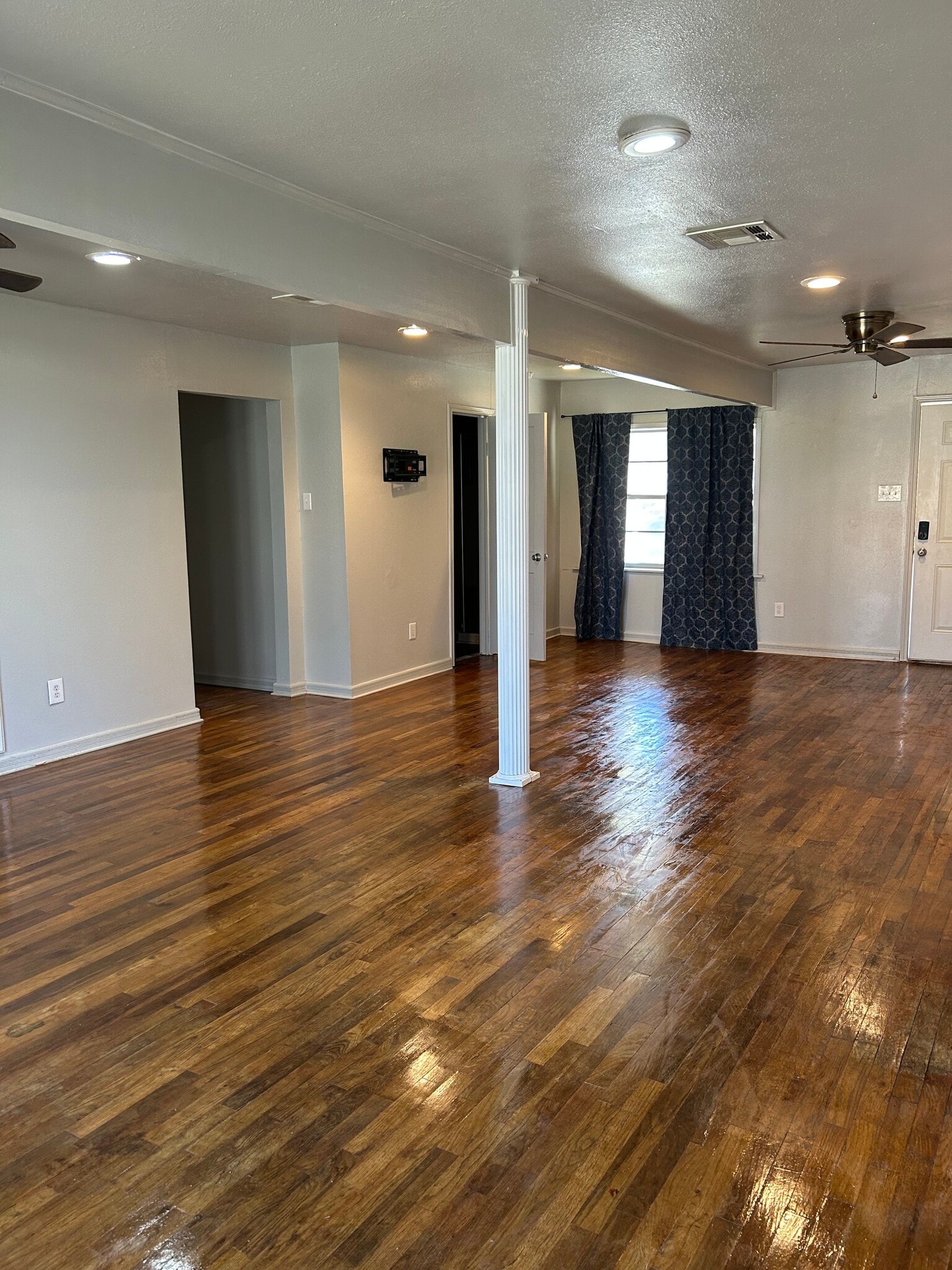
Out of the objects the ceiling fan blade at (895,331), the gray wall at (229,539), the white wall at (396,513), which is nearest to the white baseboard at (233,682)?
the gray wall at (229,539)

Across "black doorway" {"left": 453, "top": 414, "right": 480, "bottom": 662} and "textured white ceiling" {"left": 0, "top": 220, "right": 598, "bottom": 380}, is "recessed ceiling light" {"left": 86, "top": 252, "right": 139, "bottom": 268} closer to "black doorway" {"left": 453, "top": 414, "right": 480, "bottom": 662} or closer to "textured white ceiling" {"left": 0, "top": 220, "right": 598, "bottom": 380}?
"textured white ceiling" {"left": 0, "top": 220, "right": 598, "bottom": 380}

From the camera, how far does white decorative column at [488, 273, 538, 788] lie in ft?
14.5

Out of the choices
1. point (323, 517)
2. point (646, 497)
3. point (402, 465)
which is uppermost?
point (402, 465)

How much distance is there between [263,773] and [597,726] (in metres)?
2.07

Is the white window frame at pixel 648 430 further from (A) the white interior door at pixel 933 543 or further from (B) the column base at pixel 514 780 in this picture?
(B) the column base at pixel 514 780

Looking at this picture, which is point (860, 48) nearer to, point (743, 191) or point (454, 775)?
point (743, 191)

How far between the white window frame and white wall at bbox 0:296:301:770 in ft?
13.2

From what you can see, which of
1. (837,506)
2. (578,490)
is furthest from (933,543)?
(578,490)

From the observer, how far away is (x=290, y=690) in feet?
22.5

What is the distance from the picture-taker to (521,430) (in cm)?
445

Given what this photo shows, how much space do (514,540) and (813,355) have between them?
3374 mm

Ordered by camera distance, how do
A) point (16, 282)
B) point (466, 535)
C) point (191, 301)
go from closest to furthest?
point (16, 282), point (191, 301), point (466, 535)

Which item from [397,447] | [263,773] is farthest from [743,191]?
[397,447]

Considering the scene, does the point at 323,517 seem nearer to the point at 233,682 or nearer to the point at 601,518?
the point at 233,682
